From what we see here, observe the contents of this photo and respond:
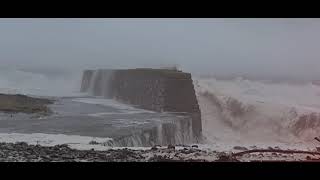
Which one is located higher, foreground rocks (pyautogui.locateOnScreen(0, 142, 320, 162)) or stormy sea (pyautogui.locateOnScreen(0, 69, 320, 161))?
stormy sea (pyautogui.locateOnScreen(0, 69, 320, 161))

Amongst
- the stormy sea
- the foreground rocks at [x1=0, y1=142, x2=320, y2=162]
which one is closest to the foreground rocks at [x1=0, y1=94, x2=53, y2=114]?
the stormy sea

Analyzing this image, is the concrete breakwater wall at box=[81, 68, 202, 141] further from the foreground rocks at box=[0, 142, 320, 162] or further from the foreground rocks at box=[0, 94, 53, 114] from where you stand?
the foreground rocks at box=[0, 94, 53, 114]

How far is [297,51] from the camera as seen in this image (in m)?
4.57

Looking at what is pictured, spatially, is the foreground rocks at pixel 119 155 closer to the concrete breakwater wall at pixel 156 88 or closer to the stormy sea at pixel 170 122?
the stormy sea at pixel 170 122

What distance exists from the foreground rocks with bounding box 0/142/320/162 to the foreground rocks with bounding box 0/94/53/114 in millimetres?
254

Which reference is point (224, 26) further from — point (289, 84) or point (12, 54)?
point (12, 54)

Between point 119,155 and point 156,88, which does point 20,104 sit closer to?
point 119,155

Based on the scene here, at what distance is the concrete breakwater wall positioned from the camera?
4586 millimetres

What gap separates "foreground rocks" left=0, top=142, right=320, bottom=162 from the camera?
4449mm

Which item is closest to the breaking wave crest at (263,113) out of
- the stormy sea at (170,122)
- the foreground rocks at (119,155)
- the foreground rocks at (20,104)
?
the stormy sea at (170,122)

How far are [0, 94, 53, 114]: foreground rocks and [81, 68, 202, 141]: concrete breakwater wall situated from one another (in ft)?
1.13

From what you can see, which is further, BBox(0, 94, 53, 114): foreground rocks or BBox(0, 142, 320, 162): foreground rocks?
BBox(0, 94, 53, 114): foreground rocks

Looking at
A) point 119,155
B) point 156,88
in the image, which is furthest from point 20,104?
A: point 156,88
